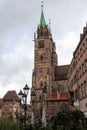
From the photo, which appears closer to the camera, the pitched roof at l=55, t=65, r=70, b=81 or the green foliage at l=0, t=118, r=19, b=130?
the green foliage at l=0, t=118, r=19, b=130

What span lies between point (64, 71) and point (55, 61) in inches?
223

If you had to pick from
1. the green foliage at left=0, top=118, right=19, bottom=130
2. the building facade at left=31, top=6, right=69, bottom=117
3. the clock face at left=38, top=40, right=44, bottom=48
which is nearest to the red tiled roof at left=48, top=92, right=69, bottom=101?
the building facade at left=31, top=6, right=69, bottom=117

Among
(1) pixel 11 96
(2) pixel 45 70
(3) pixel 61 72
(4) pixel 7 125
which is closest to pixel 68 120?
(4) pixel 7 125

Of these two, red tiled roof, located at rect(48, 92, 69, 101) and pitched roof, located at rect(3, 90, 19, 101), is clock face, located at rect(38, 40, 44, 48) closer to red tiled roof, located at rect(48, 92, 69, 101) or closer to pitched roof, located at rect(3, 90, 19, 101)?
red tiled roof, located at rect(48, 92, 69, 101)

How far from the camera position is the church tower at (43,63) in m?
120

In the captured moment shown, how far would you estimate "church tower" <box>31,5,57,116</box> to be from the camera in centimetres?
11969

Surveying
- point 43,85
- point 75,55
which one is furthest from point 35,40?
point 75,55

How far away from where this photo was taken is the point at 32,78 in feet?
404

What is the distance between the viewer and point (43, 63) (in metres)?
126

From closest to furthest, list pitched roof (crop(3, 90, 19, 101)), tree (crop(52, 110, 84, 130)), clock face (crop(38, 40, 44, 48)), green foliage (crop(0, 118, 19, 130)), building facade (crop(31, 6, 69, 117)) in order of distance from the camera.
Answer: tree (crop(52, 110, 84, 130))
green foliage (crop(0, 118, 19, 130))
building facade (crop(31, 6, 69, 117))
clock face (crop(38, 40, 44, 48))
pitched roof (crop(3, 90, 19, 101))

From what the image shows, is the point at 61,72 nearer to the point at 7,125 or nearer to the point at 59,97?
the point at 59,97

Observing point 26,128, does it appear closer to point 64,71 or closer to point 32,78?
point 32,78

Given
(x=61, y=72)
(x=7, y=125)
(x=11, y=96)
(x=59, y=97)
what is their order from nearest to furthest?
(x=7, y=125), (x=59, y=97), (x=61, y=72), (x=11, y=96)

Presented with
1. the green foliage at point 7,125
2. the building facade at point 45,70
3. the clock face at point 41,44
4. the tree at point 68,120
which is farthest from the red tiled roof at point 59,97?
the tree at point 68,120
